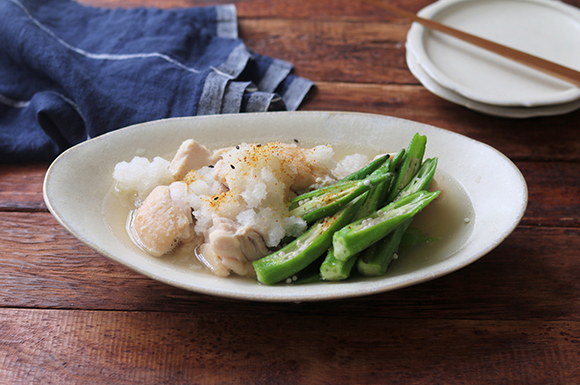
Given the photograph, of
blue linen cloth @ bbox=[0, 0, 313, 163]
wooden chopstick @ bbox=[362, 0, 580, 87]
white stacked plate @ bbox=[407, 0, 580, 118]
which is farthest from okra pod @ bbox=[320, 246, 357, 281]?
wooden chopstick @ bbox=[362, 0, 580, 87]

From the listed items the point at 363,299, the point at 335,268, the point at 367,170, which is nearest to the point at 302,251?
the point at 335,268

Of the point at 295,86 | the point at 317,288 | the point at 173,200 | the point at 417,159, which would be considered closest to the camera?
the point at 317,288

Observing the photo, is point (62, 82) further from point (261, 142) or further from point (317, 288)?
point (317, 288)

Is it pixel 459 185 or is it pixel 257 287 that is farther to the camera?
pixel 459 185

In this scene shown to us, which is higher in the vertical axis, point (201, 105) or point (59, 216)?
point (59, 216)

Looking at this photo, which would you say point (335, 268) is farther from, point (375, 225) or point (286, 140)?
point (286, 140)

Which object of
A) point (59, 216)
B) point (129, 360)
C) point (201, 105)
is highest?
point (59, 216)

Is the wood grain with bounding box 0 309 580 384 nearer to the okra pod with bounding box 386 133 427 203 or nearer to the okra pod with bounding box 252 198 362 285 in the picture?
the okra pod with bounding box 252 198 362 285

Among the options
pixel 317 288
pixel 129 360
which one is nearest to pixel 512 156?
pixel 317 288
